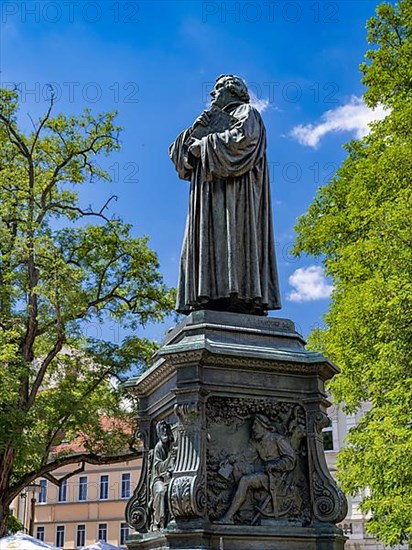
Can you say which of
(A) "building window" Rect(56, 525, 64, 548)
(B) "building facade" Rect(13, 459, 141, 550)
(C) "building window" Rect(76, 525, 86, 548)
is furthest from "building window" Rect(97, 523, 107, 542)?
(A) "building window" Rect(56, 525, 64, 548)

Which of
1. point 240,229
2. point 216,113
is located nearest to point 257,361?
point 240,229

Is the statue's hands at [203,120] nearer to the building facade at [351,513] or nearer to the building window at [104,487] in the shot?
the building facade at [351,513]

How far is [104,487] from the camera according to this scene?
172 feet

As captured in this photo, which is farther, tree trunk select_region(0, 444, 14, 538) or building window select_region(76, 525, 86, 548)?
building window select_region(76, 525, 86, 548)

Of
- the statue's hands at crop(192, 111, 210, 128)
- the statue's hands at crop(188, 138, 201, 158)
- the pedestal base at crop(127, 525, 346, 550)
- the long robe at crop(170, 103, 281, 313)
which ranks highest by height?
the statue's hands at crop(192, 111, 210, 128)

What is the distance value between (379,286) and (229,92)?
753 cm

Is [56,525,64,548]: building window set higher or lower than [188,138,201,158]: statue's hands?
lower

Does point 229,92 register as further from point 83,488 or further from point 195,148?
point 83,488

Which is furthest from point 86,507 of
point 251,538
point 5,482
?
point 251,538

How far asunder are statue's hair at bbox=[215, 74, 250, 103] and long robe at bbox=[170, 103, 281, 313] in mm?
332

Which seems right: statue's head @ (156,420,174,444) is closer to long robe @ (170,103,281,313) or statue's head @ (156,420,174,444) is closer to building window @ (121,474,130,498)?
long robe @ (170,103,281,313)

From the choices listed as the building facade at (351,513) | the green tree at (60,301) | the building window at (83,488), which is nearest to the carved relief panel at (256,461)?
the green tree at (60,301)

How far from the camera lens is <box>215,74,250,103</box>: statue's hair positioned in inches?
319

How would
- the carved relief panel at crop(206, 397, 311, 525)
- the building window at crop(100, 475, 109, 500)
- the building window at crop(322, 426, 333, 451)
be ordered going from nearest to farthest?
the carved relief panel at crop(206, 397, 311, 525) → the building window at crop(322, 426, 333, 451) → the building window at crop(100, 475, 109, 500)
